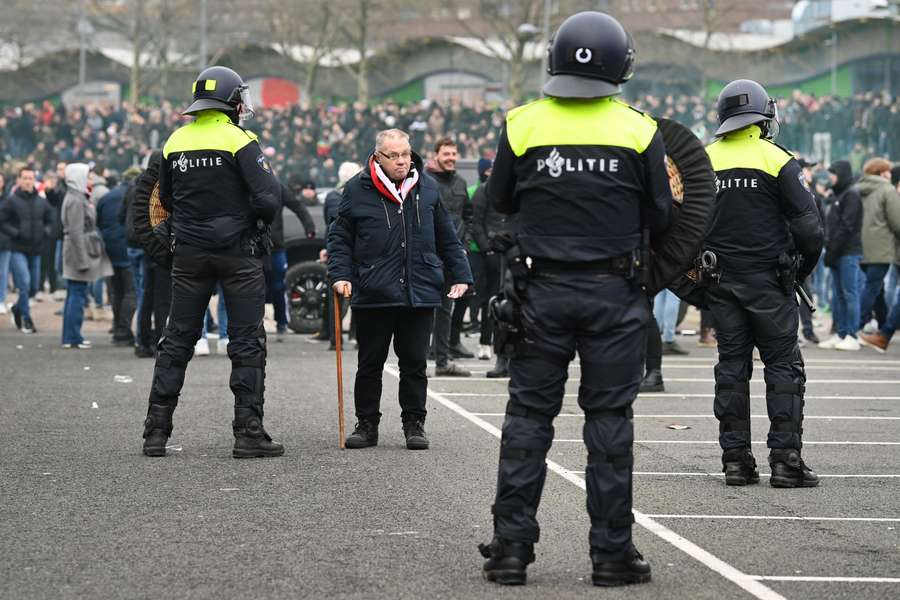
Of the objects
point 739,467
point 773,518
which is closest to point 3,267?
point 739,467

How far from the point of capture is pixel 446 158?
14609mm

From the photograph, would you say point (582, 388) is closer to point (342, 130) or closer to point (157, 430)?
point (157, 430)

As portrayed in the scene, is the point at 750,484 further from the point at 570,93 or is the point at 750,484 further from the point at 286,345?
the point at 286,345

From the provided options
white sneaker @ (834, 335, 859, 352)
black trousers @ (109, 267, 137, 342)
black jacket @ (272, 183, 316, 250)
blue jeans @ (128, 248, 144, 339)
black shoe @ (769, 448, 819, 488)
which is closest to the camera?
black shoe @ (769, 448, 819, 488)

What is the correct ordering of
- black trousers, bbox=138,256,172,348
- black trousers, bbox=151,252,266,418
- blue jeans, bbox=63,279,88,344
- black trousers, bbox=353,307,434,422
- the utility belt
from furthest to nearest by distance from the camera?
blue jeans, bbox=63,279,88,344, black trousers, bbox=138,256,172,348, black trousers, bbox=353,307,434,422, black trousers, bbox=151,252,266,418, the utility belt

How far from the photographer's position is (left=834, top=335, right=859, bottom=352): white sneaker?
1795cm

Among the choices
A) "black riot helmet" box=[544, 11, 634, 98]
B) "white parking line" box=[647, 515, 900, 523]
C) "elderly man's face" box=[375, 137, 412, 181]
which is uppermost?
"black riot helmet" box=[544, 11, 634, 98]

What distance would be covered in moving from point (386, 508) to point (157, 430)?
2201mm

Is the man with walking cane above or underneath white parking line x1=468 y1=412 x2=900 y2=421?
above

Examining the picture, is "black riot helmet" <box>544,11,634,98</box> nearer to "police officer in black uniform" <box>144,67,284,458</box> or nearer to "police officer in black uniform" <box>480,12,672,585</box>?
"police officer in black uniform" <box>480,12,672,585</box>

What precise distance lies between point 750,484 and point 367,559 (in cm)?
281

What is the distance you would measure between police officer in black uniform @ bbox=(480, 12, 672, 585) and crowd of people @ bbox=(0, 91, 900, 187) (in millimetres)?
26593

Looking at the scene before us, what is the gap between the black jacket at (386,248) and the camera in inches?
378

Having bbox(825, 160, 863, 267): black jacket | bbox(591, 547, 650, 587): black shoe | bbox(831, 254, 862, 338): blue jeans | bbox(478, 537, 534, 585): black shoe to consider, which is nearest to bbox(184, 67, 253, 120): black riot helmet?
bbox(478, 537, 534, 585): black shoe
